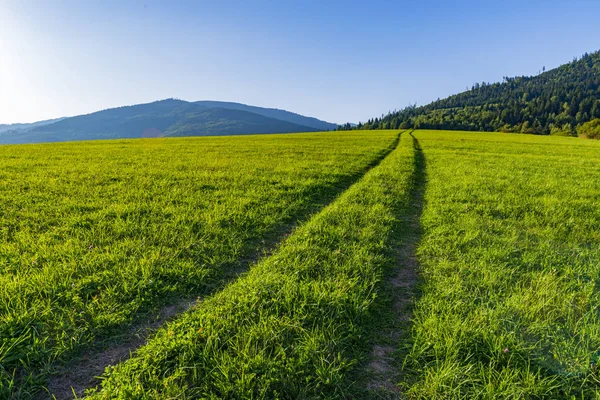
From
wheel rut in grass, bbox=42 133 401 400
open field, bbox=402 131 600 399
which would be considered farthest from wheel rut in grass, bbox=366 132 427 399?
wheel rut in grass, bbox=42 133 401 400

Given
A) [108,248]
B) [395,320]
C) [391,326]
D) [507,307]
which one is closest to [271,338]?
[391,326]

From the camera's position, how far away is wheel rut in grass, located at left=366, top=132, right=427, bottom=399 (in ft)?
10.2

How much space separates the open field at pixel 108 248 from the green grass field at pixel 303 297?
3 centimetres

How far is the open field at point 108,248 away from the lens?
343 cm

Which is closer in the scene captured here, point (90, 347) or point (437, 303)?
point (90, 347)

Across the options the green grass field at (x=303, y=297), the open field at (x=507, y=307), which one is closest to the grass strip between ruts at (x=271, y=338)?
the green grass field at (x=303, y=297)

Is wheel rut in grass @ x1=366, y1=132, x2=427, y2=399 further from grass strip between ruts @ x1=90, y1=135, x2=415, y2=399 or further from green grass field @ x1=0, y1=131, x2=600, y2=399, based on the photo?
grass strip between ruts @ x1=90, y1=135, x2=415, y2=399

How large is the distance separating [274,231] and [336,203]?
3186mm

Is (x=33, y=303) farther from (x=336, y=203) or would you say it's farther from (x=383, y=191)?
(x=383, y=191)

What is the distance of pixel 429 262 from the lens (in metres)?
5.69

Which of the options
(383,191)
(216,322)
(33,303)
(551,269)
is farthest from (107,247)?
(383,191)

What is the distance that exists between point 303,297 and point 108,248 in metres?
3.99

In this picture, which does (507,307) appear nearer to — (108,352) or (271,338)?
(271,338)

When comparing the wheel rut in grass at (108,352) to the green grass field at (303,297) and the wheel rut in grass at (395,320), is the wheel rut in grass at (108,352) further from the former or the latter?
the wheel rut in grass at (395,320)
